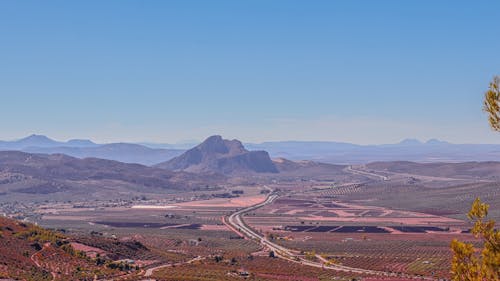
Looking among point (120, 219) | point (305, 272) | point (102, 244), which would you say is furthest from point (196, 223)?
point (305, 272)

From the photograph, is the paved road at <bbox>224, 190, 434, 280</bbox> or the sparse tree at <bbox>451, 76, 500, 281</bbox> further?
the paved road at <bbox>224, 190, 434, 280</bbox>

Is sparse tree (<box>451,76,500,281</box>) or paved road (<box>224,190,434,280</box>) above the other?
sparse tree (<box>451,76,500,281</box>)

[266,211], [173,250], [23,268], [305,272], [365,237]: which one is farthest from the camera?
[266,211]

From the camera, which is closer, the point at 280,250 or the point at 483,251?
the point at 483,251

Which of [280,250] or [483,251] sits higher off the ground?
[483,251]

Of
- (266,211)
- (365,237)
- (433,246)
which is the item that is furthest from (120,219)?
(433,246)

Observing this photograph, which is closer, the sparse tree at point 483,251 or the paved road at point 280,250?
the sparse tree at point 483,251

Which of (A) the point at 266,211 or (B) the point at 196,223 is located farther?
(A) the point at 266,211

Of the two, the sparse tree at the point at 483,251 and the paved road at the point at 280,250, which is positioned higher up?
the sparse tree at the point at 483,251

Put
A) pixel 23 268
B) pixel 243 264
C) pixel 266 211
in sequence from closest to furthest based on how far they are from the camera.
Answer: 1. pixel 23 268
2. pixel 243 264
3. pixel 266 211

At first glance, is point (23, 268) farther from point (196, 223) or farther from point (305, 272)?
point (196, 223)
